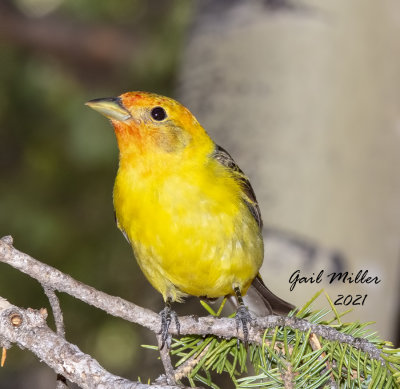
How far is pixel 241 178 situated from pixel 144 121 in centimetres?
57

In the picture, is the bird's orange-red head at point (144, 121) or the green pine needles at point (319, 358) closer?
the green pine needles at point (319, 358)

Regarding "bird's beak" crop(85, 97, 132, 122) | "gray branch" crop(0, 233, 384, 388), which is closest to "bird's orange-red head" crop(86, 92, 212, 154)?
"bird's beak" crop(85, 97, 132, 122)

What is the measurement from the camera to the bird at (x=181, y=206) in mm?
3094

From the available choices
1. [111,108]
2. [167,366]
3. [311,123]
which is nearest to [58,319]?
[167,366]

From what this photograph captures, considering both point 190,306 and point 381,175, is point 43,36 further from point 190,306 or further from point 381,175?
point 381,175

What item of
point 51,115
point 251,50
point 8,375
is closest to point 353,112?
point 251,50

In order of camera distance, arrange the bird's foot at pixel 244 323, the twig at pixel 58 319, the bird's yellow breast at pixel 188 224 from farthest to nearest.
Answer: the bird's yellow breast at pixel 188 224
the bird's foot at pixel 244 323
the twig at pixel 58 319

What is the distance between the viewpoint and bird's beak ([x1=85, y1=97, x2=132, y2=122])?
10.6ft

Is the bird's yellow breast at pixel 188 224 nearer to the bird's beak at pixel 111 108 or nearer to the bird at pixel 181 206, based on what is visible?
the bird at pixel 181 206

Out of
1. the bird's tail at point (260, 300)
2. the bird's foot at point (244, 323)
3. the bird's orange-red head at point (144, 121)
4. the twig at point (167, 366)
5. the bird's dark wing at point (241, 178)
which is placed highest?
the bird's orange-red head at point (144, 121)

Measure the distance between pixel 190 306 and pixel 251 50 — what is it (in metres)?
1.49

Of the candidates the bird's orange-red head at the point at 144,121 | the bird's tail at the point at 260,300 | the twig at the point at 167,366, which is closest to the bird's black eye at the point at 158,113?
the bird's orange-red head at the point at 144,121

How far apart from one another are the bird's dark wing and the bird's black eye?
1.06 feet

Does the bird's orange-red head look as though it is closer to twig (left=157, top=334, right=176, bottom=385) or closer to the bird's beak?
the bird's beak
